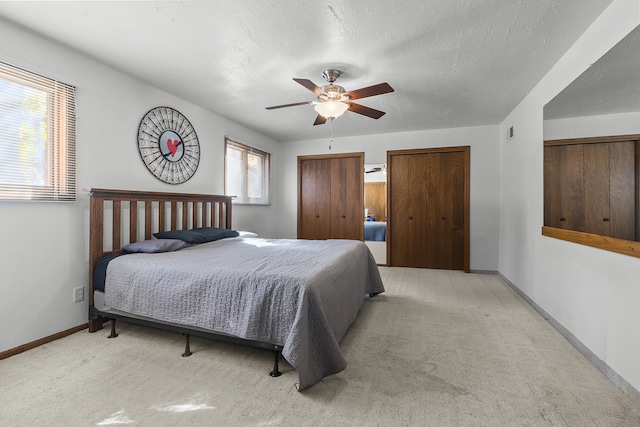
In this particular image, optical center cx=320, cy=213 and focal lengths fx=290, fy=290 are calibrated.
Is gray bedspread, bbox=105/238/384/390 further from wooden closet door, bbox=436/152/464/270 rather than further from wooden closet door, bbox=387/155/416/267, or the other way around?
wooden closet door, bbox=436/152/464/270

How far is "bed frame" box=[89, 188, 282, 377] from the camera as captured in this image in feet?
6.88

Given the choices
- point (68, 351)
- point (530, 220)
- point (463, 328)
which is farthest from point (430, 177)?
point (68, 351)

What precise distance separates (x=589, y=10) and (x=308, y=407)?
2980 mm

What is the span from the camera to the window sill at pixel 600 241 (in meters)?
1.60

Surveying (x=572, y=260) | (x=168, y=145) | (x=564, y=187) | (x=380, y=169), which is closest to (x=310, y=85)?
(x=168, y=145)

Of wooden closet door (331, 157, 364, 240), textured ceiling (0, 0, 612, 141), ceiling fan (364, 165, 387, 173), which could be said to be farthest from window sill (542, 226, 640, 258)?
wooden closet door (331, 157, 364, 240)

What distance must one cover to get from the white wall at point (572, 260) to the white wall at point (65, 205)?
386cm

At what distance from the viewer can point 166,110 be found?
328 cm

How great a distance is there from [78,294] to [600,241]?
3.92 m

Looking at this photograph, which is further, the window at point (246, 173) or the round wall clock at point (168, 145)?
the window at point (246, 173)

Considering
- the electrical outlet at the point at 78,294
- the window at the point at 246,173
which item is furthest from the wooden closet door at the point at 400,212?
the electrical outlet at the point at 78,294

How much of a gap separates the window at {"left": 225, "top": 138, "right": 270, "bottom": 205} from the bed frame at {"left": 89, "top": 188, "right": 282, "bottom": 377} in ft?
2.19

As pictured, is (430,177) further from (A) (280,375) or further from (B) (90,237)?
(B) (90,237)

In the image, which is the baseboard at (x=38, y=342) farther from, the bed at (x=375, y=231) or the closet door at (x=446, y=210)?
the closet door at (x=446, y=210)
